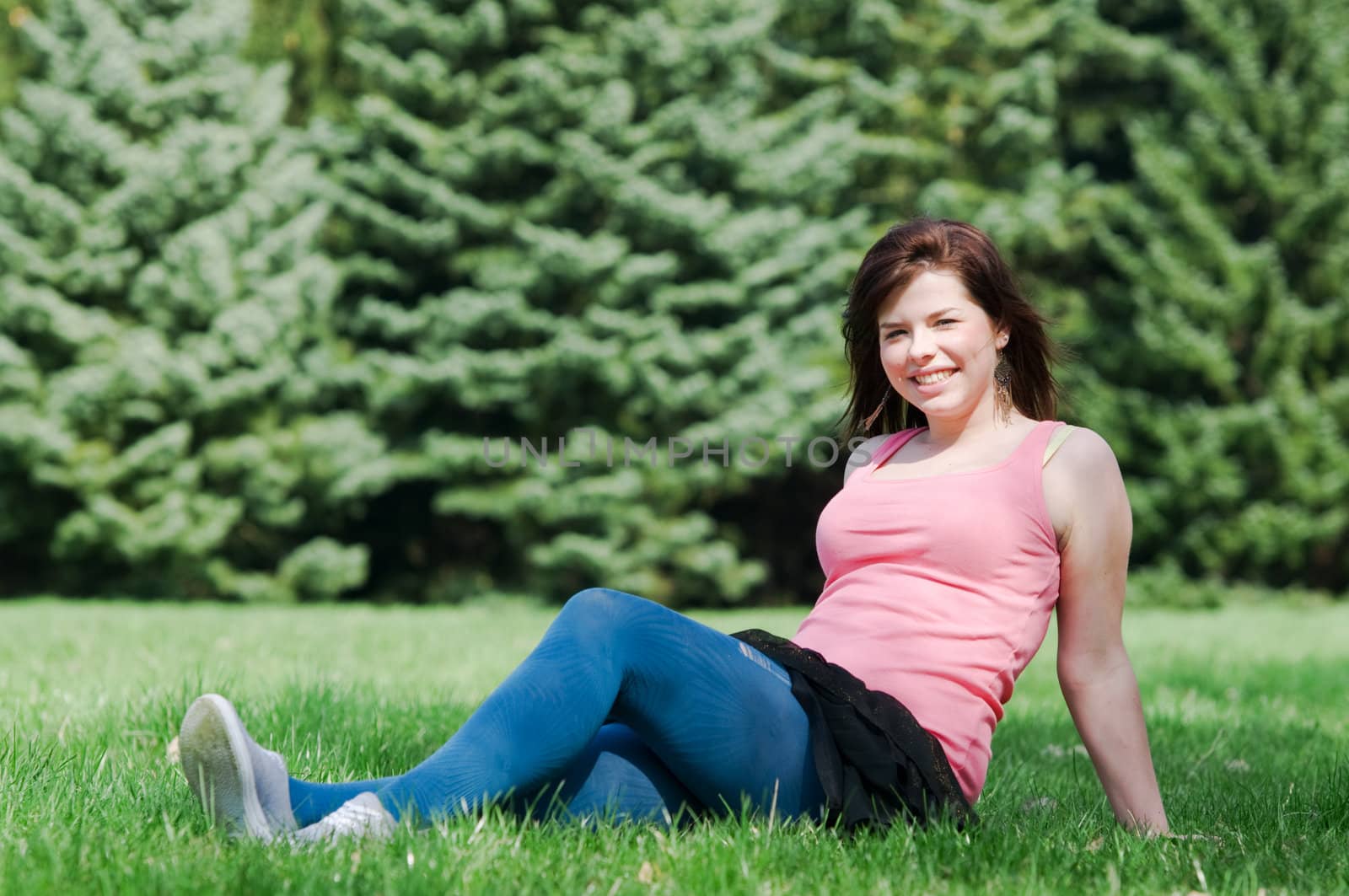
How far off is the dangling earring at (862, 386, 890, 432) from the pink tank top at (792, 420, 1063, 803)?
0.45 m

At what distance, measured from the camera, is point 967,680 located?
232 centimetres

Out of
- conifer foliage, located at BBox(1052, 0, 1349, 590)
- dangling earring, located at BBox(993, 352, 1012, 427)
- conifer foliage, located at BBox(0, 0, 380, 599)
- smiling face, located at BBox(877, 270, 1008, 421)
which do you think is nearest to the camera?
smiling face, located at BBox(877, 270, 1008, 421)

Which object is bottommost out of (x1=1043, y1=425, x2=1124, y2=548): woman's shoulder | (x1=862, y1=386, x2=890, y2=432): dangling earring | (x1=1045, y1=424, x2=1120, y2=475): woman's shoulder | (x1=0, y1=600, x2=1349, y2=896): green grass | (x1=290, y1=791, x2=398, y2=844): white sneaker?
(x1=0, y1=600, x2=1349, y2=896): green grass

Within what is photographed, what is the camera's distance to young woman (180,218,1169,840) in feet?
6.86

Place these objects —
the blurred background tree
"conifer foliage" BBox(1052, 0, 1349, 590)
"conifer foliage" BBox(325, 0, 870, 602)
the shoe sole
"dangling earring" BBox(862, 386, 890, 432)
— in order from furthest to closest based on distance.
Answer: "conifer foliage" BBox(1052, 0, 1349, 590) → "conifer foliage" BBox(325, 0, 870, 602) → the blurred background tree → "dangling earring" BBox(862, 386, 890, 432) → the shoe sole

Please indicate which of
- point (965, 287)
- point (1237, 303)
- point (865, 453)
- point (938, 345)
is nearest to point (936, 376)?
point (938, 345)

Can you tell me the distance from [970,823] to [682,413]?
9174mm

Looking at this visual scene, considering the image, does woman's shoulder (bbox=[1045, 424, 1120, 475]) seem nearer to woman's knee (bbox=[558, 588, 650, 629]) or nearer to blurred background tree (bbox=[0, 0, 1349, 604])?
woman's knee (bbox=[558, 588, 650, 629])

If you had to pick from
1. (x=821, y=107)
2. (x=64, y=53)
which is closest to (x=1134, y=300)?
(x=821, y=107)

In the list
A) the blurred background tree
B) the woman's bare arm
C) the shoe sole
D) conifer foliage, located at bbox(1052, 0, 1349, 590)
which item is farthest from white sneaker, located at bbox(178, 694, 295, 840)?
conifer foliage, located at bbox(1052, 0, 1349, 590)

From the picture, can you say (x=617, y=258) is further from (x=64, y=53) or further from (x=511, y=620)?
(x=64, y=53)

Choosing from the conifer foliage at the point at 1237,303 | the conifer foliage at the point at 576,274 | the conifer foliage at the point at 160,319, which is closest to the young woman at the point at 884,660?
the conifer foliage at the point at 576,274

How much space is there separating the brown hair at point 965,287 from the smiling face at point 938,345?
3cm

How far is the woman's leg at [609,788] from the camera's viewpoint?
2197 mm
